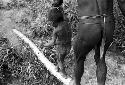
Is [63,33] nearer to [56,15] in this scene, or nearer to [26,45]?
[56,15]

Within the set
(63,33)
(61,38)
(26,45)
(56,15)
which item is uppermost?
(56,15)

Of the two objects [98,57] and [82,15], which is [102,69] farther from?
[82,15]

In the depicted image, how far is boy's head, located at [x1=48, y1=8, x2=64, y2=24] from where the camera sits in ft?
13.6

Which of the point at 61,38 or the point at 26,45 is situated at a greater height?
the point at 61,38

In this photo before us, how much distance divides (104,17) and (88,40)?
0.40 meters

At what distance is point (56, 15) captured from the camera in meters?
4.20

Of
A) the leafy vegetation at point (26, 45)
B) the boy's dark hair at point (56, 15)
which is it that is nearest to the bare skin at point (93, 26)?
the boy's dark hair at point (56, 15)

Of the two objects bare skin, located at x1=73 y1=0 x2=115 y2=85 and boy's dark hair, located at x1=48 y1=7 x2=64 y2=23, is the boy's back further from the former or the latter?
bare skin, located at x1=73 y1=0 x2=115 y2=85

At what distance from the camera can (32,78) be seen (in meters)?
5.93

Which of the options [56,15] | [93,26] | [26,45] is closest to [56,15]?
[56,15]

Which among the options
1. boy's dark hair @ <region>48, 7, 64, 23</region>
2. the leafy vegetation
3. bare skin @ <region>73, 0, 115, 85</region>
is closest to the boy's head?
boy's dark hair @ <region>48, 7, 64, 23</region>

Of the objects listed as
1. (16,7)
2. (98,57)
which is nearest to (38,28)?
(16,7)

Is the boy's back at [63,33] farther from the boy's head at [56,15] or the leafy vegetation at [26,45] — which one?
the leafy vegetation at [26,45]

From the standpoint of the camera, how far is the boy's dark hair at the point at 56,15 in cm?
414
